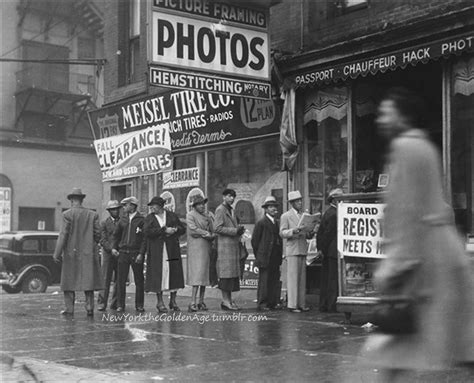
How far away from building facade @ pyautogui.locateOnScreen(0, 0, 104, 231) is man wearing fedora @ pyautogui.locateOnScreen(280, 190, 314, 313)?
77.2ft

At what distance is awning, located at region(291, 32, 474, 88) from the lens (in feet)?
33.7

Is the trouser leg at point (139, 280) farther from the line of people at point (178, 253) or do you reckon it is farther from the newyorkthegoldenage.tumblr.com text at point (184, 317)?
the newyorkthegoldenage.tumblr.com text at point (184, 317)

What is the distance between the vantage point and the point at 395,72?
1220cm

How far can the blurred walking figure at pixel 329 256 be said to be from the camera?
11.8 m

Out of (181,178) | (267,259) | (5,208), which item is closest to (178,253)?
(267,259)

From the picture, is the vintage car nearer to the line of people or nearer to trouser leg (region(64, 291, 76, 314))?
the line of people

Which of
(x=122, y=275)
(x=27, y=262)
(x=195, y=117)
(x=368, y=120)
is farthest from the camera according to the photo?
(x=27, y=262)

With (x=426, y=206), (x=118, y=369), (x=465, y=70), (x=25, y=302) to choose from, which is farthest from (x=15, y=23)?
(x=426, y=206)

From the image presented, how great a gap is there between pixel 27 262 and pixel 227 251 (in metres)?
10.8

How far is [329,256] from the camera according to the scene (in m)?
11.9

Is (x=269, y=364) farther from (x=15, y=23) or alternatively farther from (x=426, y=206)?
(x=15, y=23)

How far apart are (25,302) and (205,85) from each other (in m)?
6.84

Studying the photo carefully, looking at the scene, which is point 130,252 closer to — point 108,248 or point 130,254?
point 130,254

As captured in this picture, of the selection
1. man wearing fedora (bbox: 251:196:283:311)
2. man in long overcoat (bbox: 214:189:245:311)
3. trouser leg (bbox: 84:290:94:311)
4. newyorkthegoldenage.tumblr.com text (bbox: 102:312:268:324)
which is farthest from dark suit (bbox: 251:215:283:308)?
trouser leg (bbox: 84:290:94:311)
